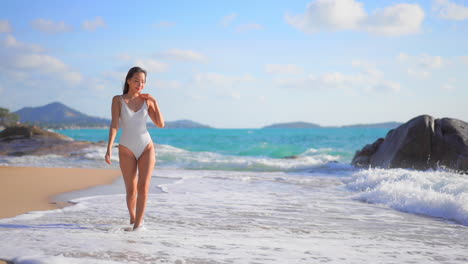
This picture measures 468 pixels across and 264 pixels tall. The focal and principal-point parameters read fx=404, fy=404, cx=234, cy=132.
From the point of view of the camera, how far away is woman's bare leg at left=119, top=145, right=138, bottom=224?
16.0ft

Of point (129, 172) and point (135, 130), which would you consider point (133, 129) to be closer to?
point (135, 130)

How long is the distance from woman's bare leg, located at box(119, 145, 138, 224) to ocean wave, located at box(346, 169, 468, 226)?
507cm

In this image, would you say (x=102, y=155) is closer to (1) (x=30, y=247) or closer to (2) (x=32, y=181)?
(2) (x=32, y=181)

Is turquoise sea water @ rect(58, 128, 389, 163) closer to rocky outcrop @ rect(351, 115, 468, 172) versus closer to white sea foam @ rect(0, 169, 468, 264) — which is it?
rocky outcrop @ rect(351, 115, 468, 172)

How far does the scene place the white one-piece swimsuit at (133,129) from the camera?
190 inches

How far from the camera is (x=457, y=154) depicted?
44.0 ft

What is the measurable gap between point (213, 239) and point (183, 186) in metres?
5.54

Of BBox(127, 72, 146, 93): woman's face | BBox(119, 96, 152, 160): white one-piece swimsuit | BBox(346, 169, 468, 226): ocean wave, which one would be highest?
BBox(127, 72, 146, 93): woman's face

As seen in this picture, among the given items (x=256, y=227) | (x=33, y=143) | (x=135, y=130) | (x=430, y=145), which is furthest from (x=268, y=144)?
(x=135, y=130)

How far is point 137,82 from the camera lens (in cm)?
483

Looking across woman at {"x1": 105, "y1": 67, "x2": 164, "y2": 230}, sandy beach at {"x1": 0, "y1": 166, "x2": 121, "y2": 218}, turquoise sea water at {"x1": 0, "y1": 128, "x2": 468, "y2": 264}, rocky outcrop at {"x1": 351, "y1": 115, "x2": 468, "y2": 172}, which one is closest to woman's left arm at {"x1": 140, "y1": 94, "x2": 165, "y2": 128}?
woman at {"x1": 105, "y1": 67, "x2": 164, "y2": 230}

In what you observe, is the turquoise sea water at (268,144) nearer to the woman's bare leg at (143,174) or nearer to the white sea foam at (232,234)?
the white sea foam at (232,234)

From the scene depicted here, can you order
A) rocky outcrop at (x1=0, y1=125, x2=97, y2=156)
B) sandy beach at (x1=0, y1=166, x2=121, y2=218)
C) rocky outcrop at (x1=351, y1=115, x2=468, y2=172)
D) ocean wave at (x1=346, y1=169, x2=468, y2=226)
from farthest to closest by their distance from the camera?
rocky outcrop at (x1=0, y1=125, x2=97, y2=156) → rocky outcrop at (x1=351, y1=115, x2=468, y2=172) → ocean wave at (x1=346, y1=169, x2=468, y2=226) → sandy beach at (x1=0, y1=166, x2=121, y2=218)

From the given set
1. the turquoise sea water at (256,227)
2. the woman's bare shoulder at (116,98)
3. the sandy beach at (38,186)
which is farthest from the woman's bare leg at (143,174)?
the sandy beach at (38,186)
